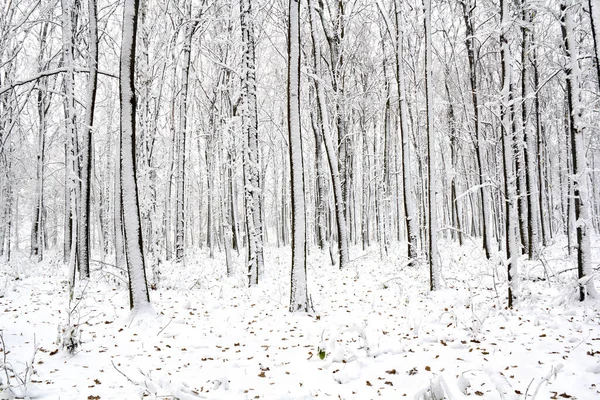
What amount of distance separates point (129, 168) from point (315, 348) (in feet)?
13.8

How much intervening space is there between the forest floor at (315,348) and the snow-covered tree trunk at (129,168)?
0.62 meters

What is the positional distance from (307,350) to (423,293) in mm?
3923

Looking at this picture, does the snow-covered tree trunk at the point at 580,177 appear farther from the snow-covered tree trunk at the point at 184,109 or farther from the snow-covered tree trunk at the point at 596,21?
the snow-covered tree trunk at the point at 184,109

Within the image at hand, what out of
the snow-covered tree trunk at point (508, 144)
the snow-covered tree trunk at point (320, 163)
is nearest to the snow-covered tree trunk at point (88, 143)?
the snow-covered tree trunk at point (320, 163)

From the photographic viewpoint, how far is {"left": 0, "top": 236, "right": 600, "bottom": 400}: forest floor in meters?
3.45

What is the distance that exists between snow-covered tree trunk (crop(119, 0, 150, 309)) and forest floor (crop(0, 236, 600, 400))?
619 mm

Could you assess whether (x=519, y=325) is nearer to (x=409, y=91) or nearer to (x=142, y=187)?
(x=142, y=187)

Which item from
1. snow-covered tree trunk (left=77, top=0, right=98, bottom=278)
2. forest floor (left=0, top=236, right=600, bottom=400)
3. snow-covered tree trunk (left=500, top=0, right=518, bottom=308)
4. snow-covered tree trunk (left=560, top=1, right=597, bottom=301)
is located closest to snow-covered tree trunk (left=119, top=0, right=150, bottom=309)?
forest floor (left=0, top=236, right=600, bottom=400)

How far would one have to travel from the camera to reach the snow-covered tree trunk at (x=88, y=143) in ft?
27.3

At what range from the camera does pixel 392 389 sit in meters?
3.52

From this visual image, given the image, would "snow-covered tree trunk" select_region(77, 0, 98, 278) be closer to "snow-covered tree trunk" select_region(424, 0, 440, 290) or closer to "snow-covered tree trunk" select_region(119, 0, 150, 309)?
"snow-covered tree trunk" select_region(119, 0, 150, 309)

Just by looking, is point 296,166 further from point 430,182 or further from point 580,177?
point 580,177

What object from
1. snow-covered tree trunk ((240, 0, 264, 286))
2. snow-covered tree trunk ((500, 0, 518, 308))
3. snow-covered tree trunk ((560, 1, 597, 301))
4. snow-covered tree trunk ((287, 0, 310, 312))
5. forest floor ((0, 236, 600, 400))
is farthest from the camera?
snow-covered tree trunk ((240, 0, 264, 286))

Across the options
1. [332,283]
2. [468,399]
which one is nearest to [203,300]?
[332,283]
